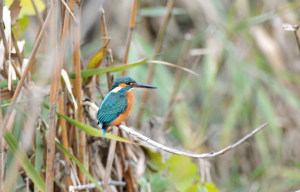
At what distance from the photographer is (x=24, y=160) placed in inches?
61.5

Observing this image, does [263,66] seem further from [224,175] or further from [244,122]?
[224,175]

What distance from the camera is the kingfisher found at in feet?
5.20

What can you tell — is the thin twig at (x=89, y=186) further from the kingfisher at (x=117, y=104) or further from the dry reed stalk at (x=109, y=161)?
the kingfisher at (x=117, y=104)

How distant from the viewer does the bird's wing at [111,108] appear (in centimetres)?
158

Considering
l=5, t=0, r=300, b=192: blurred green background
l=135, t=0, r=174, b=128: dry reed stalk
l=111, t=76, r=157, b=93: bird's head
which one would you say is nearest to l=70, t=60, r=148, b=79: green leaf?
l=111, t=76, r=157, b=93: bird's head

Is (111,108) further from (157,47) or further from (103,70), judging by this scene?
(157,47)

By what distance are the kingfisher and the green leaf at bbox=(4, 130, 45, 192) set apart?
31 centimetres

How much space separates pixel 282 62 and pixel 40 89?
2.45 m

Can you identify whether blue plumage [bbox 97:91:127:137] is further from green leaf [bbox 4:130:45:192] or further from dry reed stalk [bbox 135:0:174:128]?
dry reed stalk [bbox 135:0:174:128]

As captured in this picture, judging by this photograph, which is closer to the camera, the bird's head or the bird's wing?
the bird's wing

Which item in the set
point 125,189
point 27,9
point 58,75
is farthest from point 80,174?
point 27,9

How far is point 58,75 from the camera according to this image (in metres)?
1.45

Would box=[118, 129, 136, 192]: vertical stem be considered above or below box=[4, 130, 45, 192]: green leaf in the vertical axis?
below

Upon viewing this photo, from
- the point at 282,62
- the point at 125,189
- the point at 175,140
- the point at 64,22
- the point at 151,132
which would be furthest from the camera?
the point at 175,140
